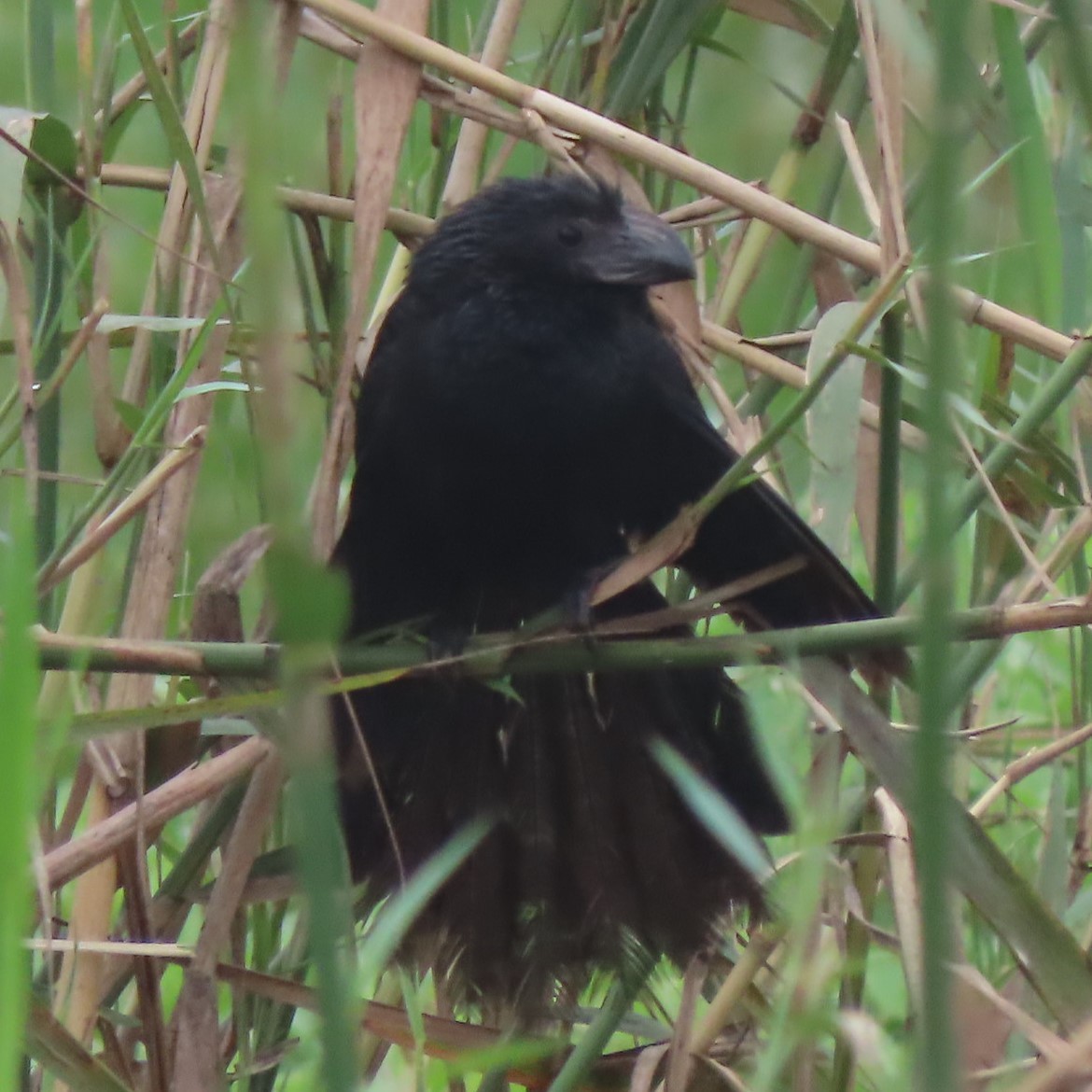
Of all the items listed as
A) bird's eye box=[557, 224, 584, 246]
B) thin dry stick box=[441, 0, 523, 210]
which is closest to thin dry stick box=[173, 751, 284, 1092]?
thin dry stick box=[441, 0, 523, 210]

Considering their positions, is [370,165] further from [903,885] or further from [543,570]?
[903,885]

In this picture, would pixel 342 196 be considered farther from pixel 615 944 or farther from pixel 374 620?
pixel 615 944

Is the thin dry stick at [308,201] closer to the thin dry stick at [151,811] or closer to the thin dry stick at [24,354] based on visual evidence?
the thin dry stick at [24,354]

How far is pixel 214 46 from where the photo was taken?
1.23m

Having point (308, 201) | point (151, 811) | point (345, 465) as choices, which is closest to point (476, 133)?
point (308, 201)

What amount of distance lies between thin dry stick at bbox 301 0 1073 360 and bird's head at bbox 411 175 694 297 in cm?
31

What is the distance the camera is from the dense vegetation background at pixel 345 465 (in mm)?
986

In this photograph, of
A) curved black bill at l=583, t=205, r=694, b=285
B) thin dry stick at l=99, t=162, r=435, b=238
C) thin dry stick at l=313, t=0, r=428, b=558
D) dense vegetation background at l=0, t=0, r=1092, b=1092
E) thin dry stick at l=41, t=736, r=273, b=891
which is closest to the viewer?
dense vegetation background at l=0, t=0, r=1092, b=1092

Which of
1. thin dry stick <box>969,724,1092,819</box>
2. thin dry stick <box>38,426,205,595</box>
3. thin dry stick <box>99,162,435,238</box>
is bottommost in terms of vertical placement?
thin dry stick <box>969,724,1092,819</box>

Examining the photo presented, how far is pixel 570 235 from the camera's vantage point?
5.27ft

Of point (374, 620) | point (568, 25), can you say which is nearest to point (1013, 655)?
point (374, 620)

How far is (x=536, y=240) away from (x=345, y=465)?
17.3 inches

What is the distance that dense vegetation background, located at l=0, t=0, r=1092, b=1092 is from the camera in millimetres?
986

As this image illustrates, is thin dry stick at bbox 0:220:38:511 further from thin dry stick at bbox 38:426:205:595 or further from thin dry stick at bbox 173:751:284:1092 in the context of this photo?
thin dry stick at bbox 173:751:284:1092
